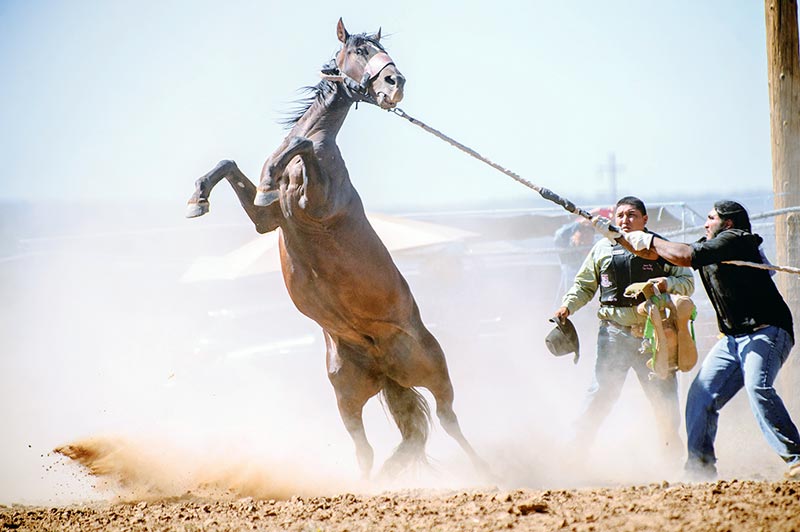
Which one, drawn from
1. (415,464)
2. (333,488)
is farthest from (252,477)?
(415,464)

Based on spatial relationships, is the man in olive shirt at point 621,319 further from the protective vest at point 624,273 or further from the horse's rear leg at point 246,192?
the horse's rear leg at point 246,192

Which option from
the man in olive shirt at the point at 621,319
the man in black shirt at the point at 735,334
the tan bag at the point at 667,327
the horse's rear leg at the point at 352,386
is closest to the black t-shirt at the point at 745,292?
the man in black shirt at the point at 735,334

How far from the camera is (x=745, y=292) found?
472 cm

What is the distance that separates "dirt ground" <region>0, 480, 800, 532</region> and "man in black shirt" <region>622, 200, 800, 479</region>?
750 millimetres

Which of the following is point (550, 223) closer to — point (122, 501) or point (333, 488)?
point (333, 488)

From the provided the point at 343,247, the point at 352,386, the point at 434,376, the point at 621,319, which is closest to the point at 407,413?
the point at 434,376

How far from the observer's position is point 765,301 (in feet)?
15.5

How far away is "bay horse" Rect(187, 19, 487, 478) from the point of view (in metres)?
4.89

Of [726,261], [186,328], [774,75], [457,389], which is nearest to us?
[726,261]

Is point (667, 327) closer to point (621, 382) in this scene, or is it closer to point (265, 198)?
point (621, 382)

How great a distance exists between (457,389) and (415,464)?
3.86 metres

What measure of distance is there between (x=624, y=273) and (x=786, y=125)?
2.18 m

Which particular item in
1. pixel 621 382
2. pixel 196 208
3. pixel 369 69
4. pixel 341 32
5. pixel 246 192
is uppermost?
pixel 341 32

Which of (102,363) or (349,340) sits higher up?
(349,340)
